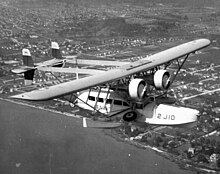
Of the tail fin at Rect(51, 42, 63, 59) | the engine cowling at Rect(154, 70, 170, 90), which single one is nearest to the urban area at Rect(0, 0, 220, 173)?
the tail fin at Rect(51, 42, 63, 59)

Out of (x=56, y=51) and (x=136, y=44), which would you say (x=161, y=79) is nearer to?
(x=56, y=51)

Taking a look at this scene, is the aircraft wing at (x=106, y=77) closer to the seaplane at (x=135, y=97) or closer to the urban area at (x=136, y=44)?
the seaplane at (x=135, y=97)

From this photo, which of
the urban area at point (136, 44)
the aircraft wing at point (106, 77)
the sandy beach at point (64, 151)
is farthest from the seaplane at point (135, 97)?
the sandy beach at point (64, 151)

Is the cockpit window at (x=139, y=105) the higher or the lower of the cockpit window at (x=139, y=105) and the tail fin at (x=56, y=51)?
the lower

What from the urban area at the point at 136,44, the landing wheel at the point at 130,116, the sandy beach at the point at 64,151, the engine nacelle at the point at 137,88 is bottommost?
the sandy beach at the point at 64,151

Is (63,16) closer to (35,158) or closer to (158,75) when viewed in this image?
(35,158)
